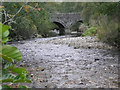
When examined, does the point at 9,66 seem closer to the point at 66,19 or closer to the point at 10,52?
the point at 10,52

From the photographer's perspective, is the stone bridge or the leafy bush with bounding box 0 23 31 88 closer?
the leafy bush with bounding box 0 23 31 88

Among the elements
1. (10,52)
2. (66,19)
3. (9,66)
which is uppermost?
(66,19)

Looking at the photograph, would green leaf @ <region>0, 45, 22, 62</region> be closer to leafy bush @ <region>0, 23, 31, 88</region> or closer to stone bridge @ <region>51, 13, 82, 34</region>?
leafy bush @ <region>0, 23, 31, 88</region>

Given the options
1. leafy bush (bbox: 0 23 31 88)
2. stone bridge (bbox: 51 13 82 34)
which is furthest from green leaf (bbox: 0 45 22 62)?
stone bridge (bbox: 51 13 82 34)

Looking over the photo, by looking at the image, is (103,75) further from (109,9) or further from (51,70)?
(109,9)

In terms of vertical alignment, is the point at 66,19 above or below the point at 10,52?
above

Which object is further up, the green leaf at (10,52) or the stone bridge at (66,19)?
the stone bridge at (66,19)

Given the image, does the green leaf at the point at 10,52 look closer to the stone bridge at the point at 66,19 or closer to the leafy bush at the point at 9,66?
the leafy bush at the point at 9,66

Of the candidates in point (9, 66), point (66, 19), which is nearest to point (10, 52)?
point (9, 66)

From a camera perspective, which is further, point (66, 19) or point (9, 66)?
point (66, 19)

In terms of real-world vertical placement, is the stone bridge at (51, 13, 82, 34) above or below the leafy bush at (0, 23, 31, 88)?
above

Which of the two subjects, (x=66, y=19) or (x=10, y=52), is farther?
(x=66, y=19)

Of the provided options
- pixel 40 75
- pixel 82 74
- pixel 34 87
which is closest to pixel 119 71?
pixel 82 74

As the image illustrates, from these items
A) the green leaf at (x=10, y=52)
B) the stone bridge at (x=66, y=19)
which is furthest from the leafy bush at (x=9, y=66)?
the stone bridge at (x=66, y=19)
